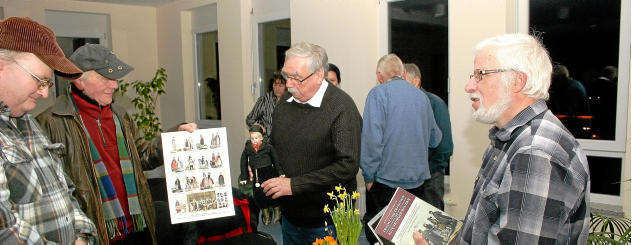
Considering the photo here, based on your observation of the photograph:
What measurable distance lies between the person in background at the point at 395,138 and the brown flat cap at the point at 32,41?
1980mm

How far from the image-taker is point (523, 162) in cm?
113

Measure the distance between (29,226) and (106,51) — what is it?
98cm

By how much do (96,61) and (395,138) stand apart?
6.21 feet

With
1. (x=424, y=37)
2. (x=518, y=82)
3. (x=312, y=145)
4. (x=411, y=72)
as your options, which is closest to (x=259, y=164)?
(x=312, y=145)

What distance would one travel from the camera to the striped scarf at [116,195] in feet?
6.15

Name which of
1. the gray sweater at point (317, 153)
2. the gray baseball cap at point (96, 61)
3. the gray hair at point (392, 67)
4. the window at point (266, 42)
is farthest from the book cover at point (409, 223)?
the window at point (266, 42)

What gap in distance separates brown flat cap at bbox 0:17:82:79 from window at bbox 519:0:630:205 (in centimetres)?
300

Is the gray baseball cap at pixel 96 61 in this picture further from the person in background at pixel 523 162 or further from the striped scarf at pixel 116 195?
the person in background at pixel 523 162

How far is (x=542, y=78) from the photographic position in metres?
1.27

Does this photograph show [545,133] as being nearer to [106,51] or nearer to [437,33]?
[106,51]

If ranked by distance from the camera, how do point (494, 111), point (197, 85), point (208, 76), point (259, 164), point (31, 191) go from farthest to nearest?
point (197, 85) < point (208, 76) < point (259, 164) < point (494, 111) < point (31, 191)

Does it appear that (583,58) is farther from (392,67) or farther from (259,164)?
(259,164)

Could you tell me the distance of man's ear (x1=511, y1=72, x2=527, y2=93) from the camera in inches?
50.0

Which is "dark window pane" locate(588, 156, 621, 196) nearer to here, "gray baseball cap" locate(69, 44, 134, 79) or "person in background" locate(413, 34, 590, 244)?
"person in background" locate(413, 34, 590, 244)
